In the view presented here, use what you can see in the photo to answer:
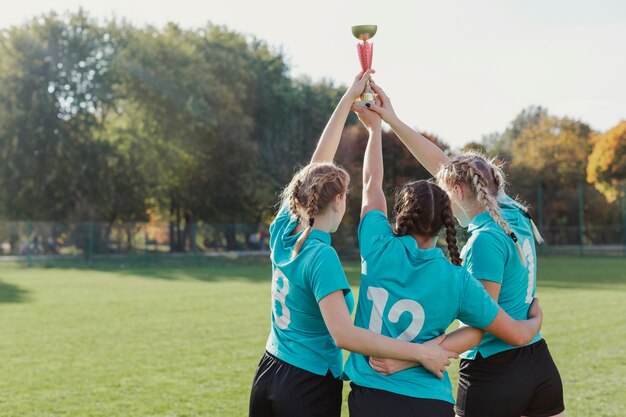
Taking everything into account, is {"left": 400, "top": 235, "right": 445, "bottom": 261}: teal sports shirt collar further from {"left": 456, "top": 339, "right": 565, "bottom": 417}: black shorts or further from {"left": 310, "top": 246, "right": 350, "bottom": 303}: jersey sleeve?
{"left": 456, "top": 339, "right": 565, "bottom": 417}: black shorts

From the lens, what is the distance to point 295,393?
309 centimetres

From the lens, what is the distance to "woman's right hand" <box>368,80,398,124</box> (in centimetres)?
348

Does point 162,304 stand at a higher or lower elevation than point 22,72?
lower

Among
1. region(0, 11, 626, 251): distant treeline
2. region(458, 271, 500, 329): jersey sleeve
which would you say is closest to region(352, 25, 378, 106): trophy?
region(458, 271, 500, 329): jersey sleeve

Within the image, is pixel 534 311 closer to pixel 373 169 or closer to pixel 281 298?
pixel 373 169

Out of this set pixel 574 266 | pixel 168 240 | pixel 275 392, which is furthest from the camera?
pixel 168 240

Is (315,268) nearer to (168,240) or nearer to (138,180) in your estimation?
(168,240)

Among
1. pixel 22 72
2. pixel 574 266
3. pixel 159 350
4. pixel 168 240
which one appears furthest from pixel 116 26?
A: pixel 159 350

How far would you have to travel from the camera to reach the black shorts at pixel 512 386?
336 cm

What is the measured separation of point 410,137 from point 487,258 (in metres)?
0.83

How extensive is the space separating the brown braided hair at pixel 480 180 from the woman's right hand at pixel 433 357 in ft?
2.27

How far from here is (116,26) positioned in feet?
126

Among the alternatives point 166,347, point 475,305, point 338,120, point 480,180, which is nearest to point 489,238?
point 480,180

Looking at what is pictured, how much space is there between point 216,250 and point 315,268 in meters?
31.6
